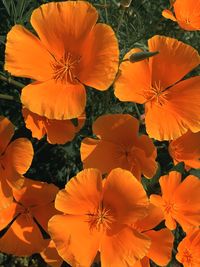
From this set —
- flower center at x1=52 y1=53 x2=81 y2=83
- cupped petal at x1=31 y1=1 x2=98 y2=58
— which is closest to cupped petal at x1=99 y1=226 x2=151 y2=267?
flower center at x1=52 y1=53 x2=81 y2=83

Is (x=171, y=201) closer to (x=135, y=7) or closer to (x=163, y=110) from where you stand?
(x=163, y=110)

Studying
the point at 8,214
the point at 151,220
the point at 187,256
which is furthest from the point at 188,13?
the point at 8,214

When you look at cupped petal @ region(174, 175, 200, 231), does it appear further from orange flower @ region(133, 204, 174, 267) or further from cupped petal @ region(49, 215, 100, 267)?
cupped petal @ region(49, 215, 100, 267)

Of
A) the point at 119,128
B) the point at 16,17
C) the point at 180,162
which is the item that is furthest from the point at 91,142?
the point at 16,17

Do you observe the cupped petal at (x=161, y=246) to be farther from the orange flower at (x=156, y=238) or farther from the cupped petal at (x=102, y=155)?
the cupped petal at (x=102, y=155)

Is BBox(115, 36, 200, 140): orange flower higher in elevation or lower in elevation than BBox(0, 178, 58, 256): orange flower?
higher
